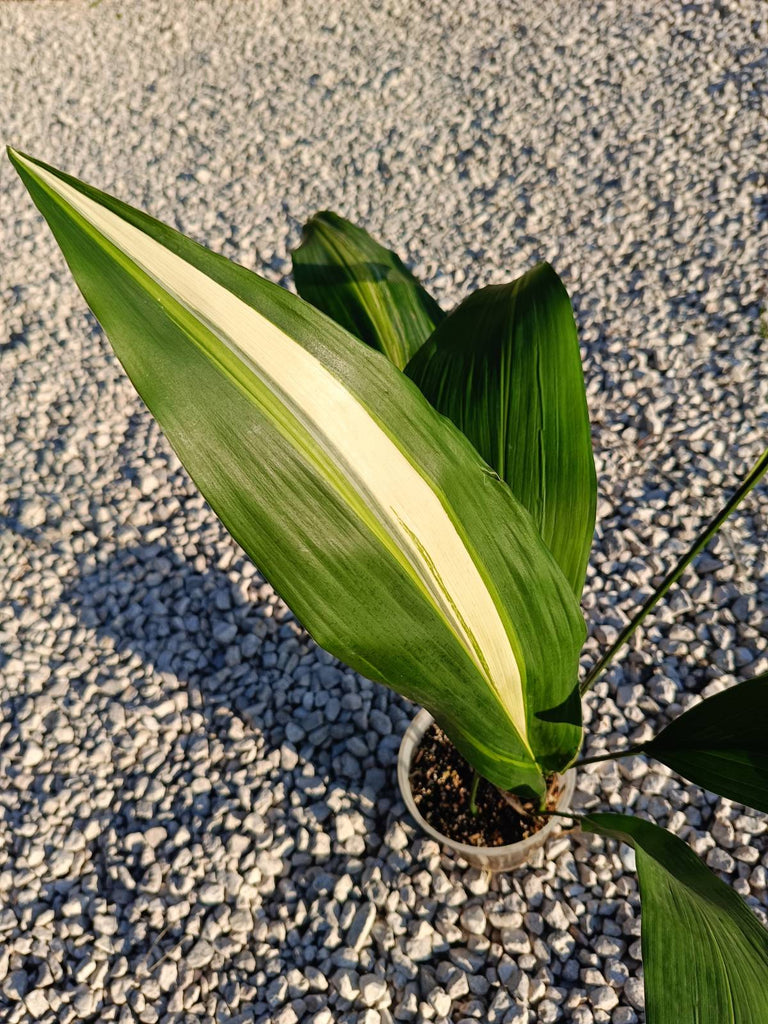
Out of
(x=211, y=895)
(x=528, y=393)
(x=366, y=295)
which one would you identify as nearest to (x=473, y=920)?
(x=211, y=895)

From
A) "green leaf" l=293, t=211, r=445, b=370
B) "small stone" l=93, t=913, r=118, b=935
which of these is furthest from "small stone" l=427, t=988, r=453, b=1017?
"green leaf" l=293, t=211, r=445, b=370

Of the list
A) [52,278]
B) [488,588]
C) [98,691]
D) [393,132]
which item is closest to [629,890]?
[488,588]

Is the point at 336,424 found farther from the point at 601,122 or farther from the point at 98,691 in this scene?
the point at 601,122

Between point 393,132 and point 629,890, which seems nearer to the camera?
point 629,890

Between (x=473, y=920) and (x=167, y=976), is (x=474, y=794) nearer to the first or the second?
(x=473, y=920)

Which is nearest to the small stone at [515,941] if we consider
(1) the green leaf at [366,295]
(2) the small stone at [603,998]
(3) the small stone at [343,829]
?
(2) the small stone at [603,998]

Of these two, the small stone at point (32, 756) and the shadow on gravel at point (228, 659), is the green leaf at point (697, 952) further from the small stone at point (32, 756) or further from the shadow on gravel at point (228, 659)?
the small stone at point (32, 756)
